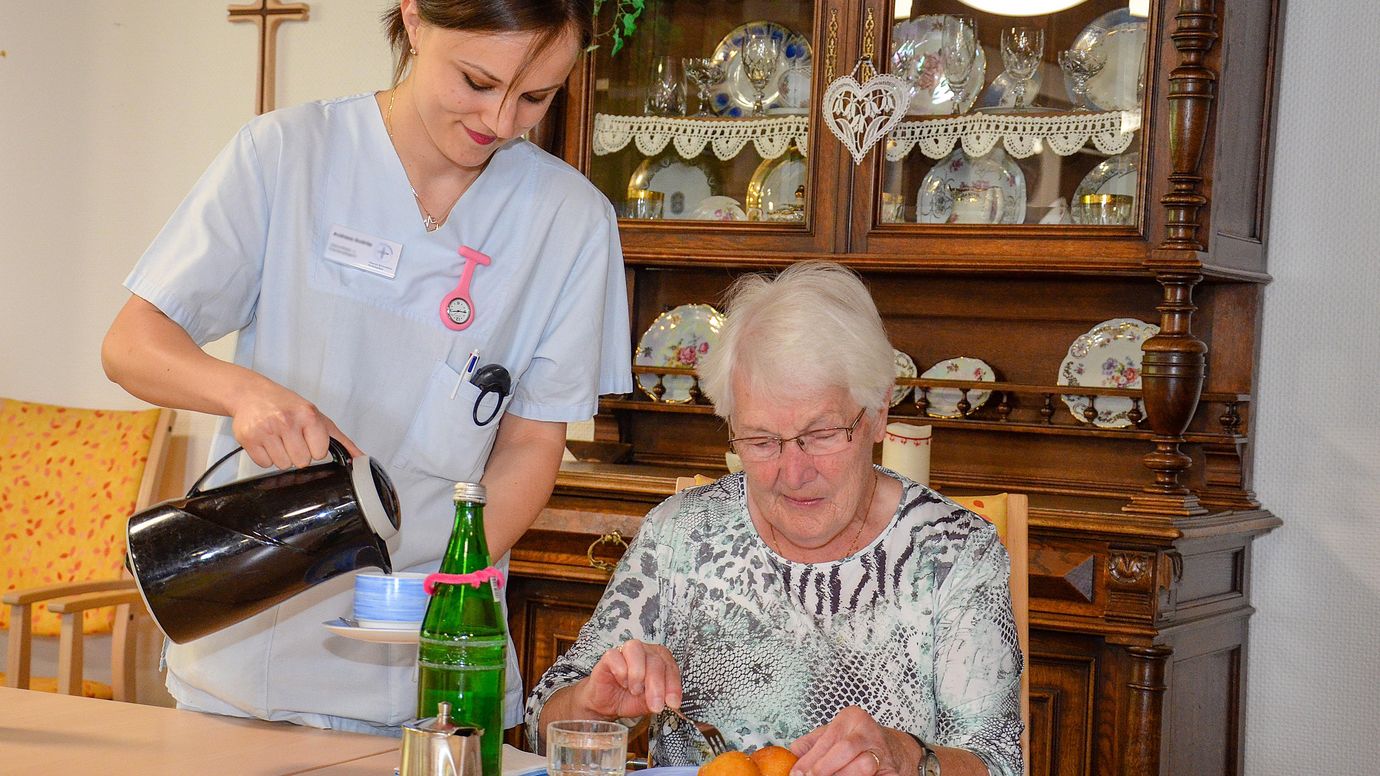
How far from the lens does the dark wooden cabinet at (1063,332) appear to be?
7.92 feet

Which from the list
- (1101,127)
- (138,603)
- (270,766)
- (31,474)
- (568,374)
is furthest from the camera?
(31,474)

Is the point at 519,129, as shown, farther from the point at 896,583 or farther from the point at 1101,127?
the point at 1101,127

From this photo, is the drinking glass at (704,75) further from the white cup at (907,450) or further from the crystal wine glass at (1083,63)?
the white cup at (907,450)

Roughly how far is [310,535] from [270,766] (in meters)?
0.27

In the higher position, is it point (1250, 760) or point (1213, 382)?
point (1213, 382)

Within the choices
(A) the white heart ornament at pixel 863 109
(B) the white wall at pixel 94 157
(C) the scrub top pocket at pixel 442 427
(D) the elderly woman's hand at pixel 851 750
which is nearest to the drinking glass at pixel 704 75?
(A) the white heart ornament at pixel 863 109

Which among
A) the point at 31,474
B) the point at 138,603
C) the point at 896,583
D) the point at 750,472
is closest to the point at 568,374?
the point at 750,472

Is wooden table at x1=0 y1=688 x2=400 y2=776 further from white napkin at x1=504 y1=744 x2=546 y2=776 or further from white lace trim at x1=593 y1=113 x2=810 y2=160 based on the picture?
white lace trim at x1=593 y1=113 x2=810 y2=160

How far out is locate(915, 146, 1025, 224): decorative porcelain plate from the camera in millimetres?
2768

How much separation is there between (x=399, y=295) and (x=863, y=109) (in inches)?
60.5

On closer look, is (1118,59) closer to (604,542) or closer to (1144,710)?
(1144,710)

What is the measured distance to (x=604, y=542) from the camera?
9.09 feet

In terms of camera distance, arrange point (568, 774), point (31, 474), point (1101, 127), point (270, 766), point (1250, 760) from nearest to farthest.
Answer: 1. point (568, 774)
2. point (270, 766)
3. point (1101, 127)
4. point (1250, 760)
5. point (31, 474)

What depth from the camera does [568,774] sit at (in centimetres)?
111
